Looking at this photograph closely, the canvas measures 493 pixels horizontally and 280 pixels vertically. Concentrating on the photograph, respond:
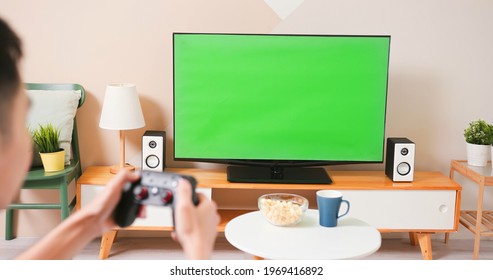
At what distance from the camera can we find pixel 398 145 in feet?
8.75

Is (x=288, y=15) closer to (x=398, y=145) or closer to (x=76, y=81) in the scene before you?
(x=398, y=145)

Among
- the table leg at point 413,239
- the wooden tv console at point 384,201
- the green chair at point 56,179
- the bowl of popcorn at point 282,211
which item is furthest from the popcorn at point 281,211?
the table leg at point 413,239

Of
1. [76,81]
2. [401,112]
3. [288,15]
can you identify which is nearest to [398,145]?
[401,112]

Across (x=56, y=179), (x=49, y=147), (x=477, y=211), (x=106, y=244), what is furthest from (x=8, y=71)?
(x=477, y=211)

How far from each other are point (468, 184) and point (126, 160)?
1.73m

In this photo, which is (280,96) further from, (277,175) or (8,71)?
(8,71)

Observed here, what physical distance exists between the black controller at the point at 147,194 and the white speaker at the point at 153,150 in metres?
2.10

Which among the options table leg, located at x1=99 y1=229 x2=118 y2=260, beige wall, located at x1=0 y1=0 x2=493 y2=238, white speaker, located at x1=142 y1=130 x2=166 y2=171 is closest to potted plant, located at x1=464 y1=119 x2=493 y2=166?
beige wall, located at x1=0 y1=0 x2=493 y2=238

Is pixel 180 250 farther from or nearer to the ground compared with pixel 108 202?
nearer to the ground

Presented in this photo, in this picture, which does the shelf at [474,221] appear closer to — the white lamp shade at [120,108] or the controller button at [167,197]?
the white lamp shade at [120,108]

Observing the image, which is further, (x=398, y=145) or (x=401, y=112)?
(x=401, y=112)

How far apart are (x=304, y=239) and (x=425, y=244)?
113 centimetres

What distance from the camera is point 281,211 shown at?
5.99 feet

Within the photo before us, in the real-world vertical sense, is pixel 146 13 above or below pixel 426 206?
above
